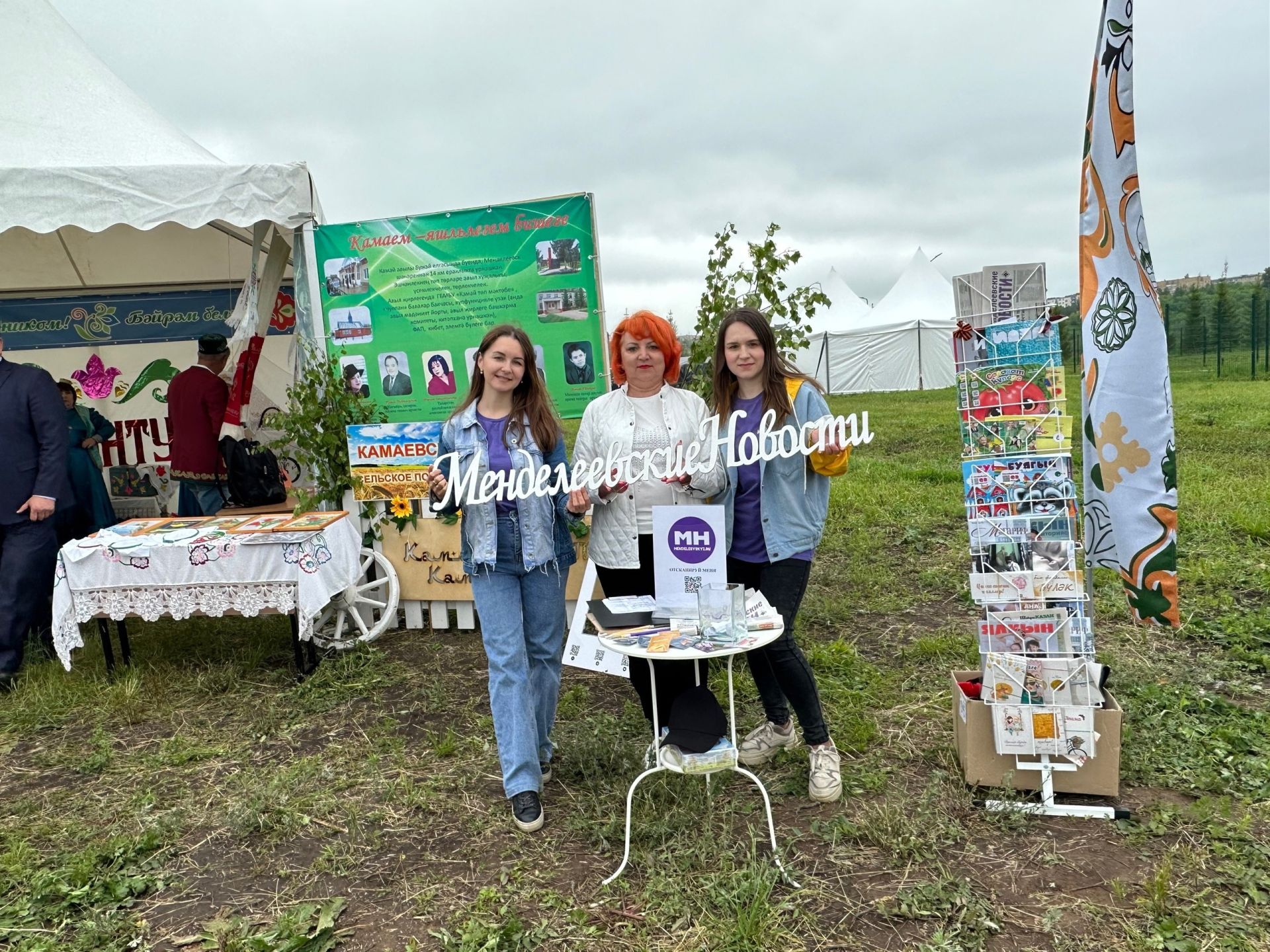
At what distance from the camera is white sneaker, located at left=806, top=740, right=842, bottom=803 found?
3.03 meters

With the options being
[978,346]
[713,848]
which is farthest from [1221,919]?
[978,346]

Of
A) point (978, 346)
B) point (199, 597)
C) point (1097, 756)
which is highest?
point (978, 346)

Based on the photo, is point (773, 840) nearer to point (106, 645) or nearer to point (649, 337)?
point (649, 337)

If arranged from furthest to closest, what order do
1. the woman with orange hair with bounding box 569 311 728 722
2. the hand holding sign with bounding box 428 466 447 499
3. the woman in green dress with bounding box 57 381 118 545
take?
the woman in green dress with bounding box 57 381 118 545
the woman with orange hair with bounding box 569 311 728 722
the hand holding sign with bounding box 428 466 447 499

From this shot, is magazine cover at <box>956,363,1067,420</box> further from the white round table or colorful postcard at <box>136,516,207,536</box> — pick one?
colorful postcard at <box>136,516,207,536</box>

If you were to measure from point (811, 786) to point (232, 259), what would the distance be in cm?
654

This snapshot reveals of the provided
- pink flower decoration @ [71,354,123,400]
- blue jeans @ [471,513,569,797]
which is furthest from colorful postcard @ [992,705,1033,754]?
pink flower decoration @ [71,354,123,400]

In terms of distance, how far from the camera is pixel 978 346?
2.93m

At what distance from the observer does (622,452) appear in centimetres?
303

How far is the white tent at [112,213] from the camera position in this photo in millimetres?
4711

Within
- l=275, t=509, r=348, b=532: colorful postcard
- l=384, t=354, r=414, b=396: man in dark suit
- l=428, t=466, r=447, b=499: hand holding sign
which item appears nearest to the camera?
l=428, t=466, r=447, b=499: hand holding sign

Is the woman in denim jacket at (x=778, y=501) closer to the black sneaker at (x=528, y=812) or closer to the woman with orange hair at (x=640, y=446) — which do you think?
the woman with orange hair at (x=640, y=446)

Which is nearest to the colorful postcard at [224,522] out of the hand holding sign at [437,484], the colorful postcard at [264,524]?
the colorful postcard at [264,524]

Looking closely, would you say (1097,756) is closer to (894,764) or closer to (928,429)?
(894,764)
